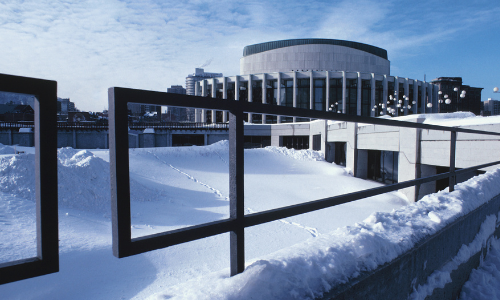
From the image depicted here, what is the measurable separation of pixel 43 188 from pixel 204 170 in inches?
814

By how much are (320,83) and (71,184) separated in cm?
4829

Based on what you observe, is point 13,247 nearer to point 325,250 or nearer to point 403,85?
point 325,250

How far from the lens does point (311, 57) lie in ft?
197

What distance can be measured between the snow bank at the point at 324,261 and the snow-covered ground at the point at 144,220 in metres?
0.15

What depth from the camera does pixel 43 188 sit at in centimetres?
91

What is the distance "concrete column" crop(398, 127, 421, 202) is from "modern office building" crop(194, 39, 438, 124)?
31.4 meters

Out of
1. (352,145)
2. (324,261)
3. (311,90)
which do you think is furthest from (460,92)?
(324,261)

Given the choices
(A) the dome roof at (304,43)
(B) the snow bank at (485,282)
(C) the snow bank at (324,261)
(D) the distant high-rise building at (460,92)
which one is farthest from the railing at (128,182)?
(D) the distant high-rise building at (460,92)

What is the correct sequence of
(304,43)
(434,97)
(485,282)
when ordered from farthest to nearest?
(304,43) → (434,97) → (485,282)

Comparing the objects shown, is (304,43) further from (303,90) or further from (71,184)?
(71,184)

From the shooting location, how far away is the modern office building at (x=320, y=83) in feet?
171

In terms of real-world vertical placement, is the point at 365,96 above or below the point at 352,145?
above

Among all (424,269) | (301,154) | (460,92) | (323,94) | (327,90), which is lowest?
(301,154)

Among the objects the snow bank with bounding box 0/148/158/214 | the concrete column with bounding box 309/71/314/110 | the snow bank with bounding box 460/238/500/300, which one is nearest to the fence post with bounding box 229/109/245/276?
the snow bank with bounding box 460/238/500/300
